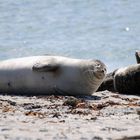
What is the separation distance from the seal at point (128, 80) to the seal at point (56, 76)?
96 centimetres

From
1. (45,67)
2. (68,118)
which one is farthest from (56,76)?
(68,118)

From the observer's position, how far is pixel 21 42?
72.0 feet

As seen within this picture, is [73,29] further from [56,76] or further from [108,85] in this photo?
[56,76]

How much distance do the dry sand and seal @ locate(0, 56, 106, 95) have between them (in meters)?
0.24

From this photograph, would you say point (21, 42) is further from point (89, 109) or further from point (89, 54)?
point (89, 109)

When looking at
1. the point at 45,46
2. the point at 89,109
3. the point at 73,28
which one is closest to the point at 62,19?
the point at 73,28

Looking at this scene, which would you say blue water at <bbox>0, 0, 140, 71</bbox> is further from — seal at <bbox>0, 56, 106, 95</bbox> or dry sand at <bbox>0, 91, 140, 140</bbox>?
dry sand at <bbox>0, 91, 140, 140</bbox>

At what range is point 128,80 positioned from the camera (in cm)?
965

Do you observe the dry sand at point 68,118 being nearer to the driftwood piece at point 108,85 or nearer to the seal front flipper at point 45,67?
the seal front flipper at point 45,67

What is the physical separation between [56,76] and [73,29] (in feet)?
50.8

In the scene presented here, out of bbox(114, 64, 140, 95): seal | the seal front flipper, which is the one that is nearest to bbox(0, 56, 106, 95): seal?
the seal front flipper

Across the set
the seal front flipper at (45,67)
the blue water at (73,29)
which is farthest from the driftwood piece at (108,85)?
the blue water at (73,29)

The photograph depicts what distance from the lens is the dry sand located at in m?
5.35

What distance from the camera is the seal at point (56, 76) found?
28.2 feet
